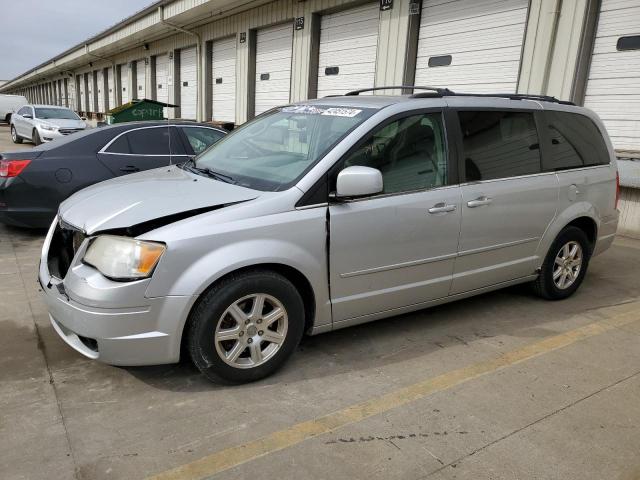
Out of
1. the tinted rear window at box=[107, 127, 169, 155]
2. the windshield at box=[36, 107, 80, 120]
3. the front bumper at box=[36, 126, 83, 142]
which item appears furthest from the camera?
the windshield at box=[36, 107, 80, 120]

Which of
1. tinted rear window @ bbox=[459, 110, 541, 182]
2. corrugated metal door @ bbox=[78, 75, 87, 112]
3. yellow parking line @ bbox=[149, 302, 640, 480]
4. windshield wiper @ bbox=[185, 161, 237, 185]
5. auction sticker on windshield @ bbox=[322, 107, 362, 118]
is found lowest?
yellow parking line @ bbox=[149, 302, 640, 480]

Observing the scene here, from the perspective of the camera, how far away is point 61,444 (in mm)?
2545

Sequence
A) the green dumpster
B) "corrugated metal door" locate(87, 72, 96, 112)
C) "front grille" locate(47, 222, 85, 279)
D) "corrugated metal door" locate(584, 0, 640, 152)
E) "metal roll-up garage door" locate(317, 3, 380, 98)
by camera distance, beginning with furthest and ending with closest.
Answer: "corrugated metal door" locate(87, 72, 96, 112), the green dumpster, "metal roll-up garage door" locate(317, 3, 380, 98), "corrugated metal door" locate(584, 0, 640, 152), "front grille" locate(47, 222, 85, 279)

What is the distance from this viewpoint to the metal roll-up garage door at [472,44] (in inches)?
345

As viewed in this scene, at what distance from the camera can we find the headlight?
2.74 meters

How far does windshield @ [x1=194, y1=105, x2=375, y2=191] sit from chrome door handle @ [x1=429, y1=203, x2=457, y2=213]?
2.54 ft

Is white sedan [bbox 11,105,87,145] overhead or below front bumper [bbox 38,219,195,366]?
overhead

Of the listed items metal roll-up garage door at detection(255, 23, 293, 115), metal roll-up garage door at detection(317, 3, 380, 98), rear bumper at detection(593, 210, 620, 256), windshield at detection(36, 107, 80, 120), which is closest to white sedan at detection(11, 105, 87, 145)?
windshield at detection(36, 107, 80, 120)

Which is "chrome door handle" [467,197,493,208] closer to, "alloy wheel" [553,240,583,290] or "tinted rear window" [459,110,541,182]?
"tinted rear window" [459,110,541,182]

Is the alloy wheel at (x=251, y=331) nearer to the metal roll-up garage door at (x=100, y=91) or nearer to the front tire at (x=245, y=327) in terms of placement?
the front tire at (x=245, y=327)

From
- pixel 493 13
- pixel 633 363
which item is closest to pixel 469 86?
pixel 493 13

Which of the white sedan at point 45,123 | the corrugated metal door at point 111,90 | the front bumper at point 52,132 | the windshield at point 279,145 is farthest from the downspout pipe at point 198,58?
the windshield at point 279,145

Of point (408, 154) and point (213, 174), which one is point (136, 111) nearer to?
point (213, 174)

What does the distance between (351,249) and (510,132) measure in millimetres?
1818
